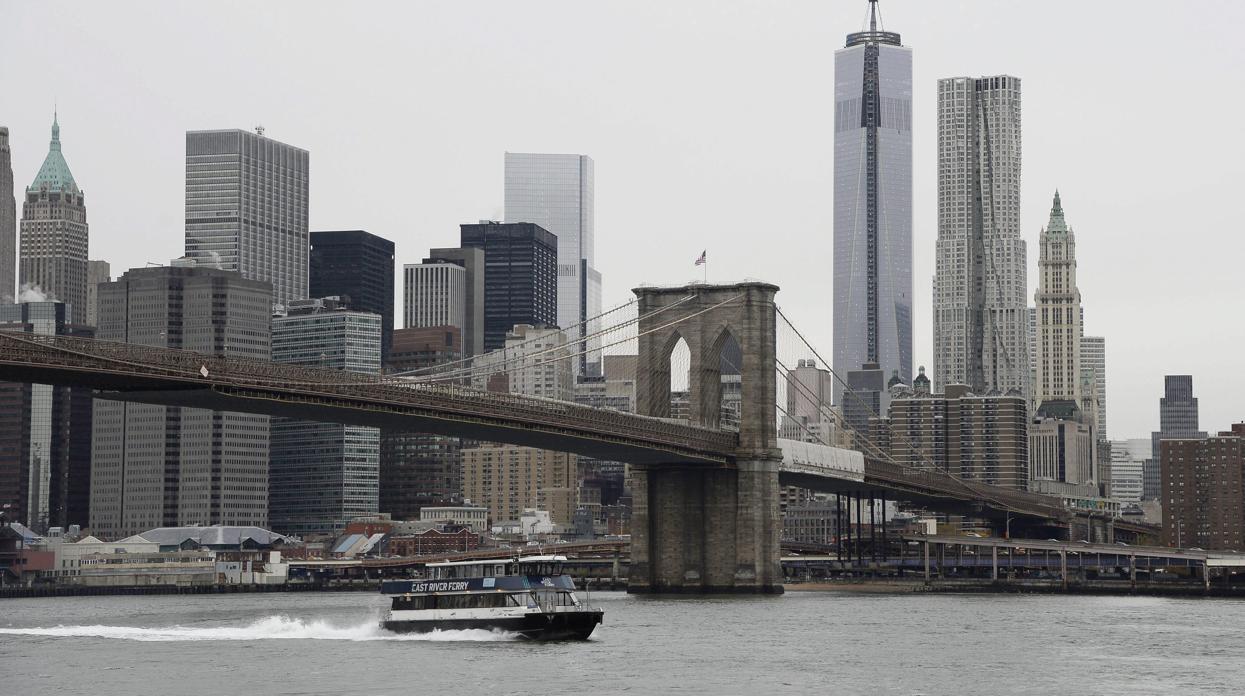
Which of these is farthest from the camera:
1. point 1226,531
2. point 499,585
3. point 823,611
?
point 1226,531

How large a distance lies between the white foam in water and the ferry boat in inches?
17.6

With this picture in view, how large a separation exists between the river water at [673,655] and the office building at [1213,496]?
334ft

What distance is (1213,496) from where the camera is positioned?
190m

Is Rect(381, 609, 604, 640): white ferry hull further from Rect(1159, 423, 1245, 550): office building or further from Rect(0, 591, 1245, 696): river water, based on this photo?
Rect(1159, 423, 1245, 550): office building

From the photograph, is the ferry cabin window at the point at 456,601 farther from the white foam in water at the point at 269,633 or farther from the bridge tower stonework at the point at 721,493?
the bridge tower stonework at the point at 721,493

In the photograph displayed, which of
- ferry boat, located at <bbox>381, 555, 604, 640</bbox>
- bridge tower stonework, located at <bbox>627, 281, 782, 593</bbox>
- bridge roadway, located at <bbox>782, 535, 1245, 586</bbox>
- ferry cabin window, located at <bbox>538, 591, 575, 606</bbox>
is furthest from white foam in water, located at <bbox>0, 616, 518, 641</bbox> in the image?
bridge roadway, located at <bbox>782, 535, 1245, 586</bbox>

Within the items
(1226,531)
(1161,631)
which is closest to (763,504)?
(1161,631)

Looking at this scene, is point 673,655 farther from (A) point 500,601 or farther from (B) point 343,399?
(B) point 343,399

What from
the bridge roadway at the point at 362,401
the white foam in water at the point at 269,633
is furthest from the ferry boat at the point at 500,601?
the bridge roadway at the point at 362,401

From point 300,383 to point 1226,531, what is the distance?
133 m

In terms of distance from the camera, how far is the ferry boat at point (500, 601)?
2542 inches

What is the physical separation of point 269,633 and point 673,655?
1903cm

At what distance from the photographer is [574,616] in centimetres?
6500

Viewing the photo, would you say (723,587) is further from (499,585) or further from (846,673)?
(846,673)
